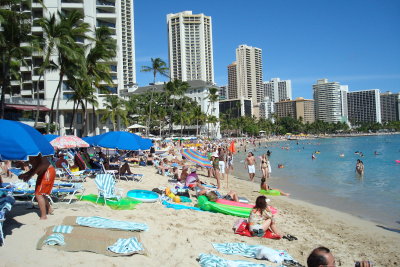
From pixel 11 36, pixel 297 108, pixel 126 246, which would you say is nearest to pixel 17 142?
pixel 126 246

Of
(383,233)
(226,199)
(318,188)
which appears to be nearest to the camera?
(383,233)

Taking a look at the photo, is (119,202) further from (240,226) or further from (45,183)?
(240,226)

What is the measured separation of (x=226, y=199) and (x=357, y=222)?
12.3 feet

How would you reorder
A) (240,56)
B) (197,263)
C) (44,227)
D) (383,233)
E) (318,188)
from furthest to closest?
(240,56) < (318,188) < (383,233) < (44,227) < (197,263)

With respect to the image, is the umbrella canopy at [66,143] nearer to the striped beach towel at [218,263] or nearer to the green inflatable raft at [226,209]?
the green inflatable raft at [226,209]

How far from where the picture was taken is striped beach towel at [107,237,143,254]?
458cm

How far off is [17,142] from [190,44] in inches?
4886

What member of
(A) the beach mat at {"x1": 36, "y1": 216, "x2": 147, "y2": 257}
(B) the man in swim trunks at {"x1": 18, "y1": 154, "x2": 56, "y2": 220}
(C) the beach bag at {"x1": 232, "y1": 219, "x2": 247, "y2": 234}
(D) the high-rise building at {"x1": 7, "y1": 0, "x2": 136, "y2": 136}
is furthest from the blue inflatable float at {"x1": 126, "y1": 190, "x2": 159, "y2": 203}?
(D) the high-rise building at {"x1": 7, "y1": 0, "x2": 136, "y2": 136}

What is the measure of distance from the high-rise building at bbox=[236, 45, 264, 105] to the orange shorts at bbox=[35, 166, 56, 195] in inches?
6656

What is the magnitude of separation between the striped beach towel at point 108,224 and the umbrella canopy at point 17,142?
53.6 inches

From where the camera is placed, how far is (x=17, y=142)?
15.1ft

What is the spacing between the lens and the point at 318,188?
15.2 m

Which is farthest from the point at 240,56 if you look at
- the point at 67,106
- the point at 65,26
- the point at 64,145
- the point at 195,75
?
the point at 64,145

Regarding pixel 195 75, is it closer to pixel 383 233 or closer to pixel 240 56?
pixel 240 56
